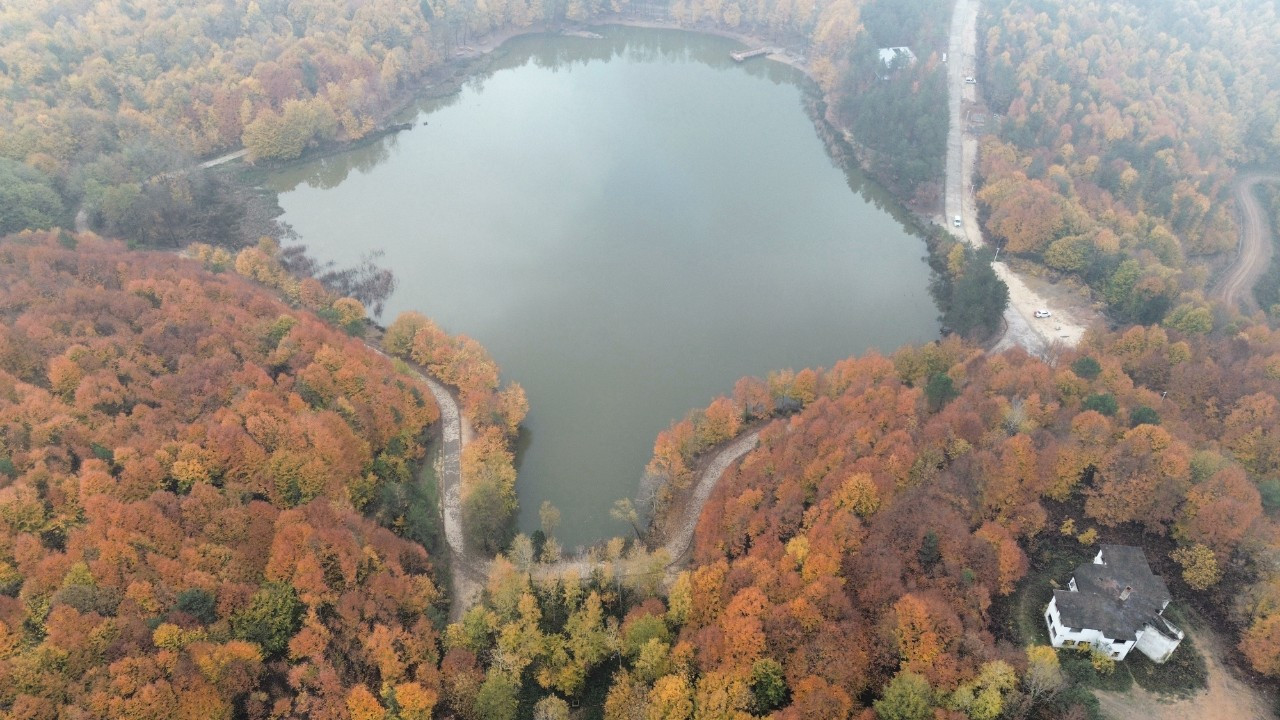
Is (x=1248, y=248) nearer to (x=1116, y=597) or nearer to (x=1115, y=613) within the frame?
(x=1116, y=597)

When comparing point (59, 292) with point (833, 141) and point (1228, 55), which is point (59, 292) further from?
point (1228, 55)

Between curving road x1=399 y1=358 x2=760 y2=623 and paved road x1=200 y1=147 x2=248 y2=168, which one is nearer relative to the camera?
curving road x1=399 y1=358 x2=760 y2=623

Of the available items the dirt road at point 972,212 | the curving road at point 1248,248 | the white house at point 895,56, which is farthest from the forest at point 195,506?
the white house at point 895,56

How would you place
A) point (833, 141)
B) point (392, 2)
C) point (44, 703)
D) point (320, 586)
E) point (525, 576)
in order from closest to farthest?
point (44, 703) < point (320, 586) < point (525, 576) < point (833, 141) < point (392, 2)

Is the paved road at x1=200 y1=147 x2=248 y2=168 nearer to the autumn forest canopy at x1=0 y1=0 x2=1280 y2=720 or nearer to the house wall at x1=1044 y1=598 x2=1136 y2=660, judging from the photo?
the autumn forest canopy at x1=0 y1=0 x2=1280 y2=720

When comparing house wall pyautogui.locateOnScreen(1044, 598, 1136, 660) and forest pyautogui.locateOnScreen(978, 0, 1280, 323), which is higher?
forest pyautogui.locateOnScreen(978, 0, 1280, 323)

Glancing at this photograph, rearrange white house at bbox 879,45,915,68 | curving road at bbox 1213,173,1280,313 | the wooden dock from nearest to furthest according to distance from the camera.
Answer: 1. curving road at bbox 1213,173,1280,313
2. white house at bbox 879,45,915,68
3. the wooden dock

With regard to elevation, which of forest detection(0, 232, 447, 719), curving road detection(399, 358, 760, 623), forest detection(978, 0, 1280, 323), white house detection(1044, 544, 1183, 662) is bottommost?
curving road detection(399, 358, 760, 623)

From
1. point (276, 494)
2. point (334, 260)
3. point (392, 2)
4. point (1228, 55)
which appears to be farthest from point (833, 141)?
point (276, 494)

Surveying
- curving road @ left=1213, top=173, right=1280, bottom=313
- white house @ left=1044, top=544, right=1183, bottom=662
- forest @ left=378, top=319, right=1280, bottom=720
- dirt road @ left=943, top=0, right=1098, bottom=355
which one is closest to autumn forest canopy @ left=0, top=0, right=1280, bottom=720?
forest @ left=378, top=319, right=1280, bottom=720
